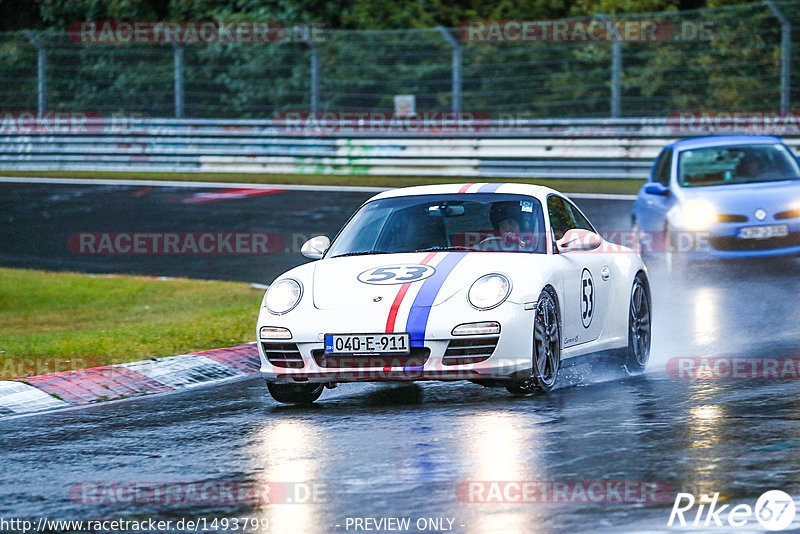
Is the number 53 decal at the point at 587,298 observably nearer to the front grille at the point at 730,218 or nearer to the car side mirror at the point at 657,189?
the front grille at the point at 730,218

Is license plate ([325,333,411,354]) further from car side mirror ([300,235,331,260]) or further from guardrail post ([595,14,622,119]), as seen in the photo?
guardrail post ([595,14,622,119])

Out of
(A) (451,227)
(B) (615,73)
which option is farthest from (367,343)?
(B) (615,73)

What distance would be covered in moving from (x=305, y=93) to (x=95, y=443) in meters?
22.1

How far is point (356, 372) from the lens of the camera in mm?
8055

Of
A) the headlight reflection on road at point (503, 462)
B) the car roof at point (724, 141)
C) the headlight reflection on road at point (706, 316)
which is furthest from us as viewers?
the car roof at point (724, 141)

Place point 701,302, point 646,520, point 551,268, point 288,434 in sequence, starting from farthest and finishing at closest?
1. point 701,302
2. point 551,268
3. point 288,434
4. point 646,520

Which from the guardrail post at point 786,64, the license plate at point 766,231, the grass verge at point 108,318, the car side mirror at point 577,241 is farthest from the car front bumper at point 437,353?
the guardrail post at point 786,64

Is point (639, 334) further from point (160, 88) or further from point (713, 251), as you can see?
point (160, 88)

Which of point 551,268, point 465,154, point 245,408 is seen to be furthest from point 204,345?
point 465,154

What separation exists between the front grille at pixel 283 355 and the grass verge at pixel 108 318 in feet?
7.88

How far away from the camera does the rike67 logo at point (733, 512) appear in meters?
5.27

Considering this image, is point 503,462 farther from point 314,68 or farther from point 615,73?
point 314,68

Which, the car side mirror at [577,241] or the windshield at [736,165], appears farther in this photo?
the windshield at [736,165]

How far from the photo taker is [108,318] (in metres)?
14.2
